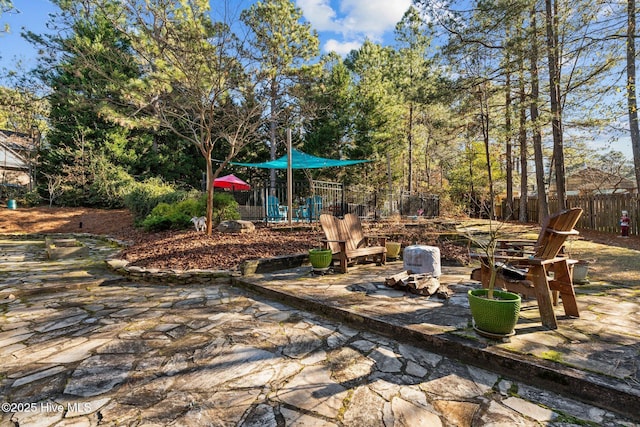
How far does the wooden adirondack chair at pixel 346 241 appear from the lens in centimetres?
467

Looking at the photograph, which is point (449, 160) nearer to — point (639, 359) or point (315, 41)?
point (315, 41)

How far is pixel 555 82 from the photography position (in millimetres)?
6609

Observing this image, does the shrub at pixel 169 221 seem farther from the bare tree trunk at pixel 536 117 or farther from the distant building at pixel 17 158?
the distant building at pixel 17 158

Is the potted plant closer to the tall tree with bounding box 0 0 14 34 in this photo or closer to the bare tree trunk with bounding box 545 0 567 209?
the bare tree trunk with bounding box 545 0 567 209

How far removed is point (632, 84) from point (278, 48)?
7606 mm

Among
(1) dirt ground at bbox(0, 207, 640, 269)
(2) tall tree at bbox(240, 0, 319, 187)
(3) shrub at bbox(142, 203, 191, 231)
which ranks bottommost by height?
(1) dirt ground at bbox(0, 207, 640, 269)

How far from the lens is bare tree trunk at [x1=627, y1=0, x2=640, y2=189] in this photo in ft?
19.4

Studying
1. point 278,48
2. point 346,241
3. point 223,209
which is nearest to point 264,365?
A: point 346,241

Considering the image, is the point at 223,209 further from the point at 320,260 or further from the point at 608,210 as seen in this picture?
the point at 608,210

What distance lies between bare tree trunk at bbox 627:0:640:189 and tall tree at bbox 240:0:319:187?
6922mm

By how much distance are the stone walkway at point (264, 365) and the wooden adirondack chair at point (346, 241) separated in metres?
1.04

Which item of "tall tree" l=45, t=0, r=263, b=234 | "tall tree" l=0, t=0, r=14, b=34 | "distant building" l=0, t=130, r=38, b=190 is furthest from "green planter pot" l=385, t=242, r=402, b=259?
"distant building" l=0, t=130, r=38, b=190

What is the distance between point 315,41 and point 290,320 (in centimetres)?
1049

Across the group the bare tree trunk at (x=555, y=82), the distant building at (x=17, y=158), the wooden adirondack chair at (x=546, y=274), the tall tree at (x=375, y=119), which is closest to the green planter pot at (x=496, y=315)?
the wooden adirondack chair at (x=546, y=274)
